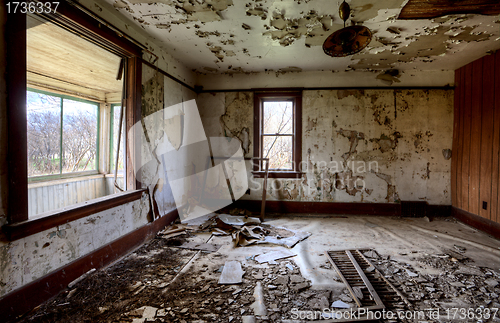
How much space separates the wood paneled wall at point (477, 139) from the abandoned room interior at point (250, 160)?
30 millimetres

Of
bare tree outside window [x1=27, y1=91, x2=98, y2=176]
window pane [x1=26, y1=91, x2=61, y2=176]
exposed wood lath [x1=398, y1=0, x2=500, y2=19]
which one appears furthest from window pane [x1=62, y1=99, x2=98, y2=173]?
exposed wood lath [x1=398, y1=0, x2=500, y2=19]

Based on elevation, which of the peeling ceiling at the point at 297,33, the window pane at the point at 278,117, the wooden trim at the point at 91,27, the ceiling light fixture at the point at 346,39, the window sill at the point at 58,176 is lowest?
the window sill at the point at 58,176

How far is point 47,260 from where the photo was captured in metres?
1.91

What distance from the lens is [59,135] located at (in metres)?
4.39

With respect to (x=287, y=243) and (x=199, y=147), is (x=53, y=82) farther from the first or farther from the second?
(x=287, y=243)

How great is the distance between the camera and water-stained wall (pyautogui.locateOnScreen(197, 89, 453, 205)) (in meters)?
4.41

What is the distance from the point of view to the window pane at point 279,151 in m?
4.78

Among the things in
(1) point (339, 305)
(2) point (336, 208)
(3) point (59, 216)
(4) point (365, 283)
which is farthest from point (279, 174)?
(3) point (59, 216)

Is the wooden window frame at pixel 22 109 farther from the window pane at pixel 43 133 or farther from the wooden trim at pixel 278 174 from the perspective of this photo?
the wooden trim at pixel 278 174

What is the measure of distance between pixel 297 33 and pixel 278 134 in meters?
2.03

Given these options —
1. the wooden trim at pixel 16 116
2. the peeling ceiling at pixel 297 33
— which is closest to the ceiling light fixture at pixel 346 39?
the peeling ceiling at pixel 297 33

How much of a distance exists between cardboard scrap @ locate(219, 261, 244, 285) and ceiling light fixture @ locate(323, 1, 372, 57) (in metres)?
2.38

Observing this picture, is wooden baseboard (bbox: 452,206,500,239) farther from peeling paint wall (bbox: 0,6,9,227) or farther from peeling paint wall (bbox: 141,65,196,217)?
peeling paint wall (bbox: 0,6,9,227)

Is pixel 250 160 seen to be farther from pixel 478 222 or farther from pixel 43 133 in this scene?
pixel 478 222
